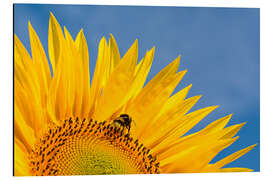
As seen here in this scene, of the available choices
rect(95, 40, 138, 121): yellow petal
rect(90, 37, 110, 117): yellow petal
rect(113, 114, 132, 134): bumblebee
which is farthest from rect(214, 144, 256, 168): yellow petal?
rect(90, 37, 110, 117): yellow petal

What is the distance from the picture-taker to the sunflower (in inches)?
91.4

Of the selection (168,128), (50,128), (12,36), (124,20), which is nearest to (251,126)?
(168,128)

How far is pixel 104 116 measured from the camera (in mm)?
2537

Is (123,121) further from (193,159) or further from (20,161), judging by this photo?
(20,161)

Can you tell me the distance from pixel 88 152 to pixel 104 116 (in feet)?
0.79

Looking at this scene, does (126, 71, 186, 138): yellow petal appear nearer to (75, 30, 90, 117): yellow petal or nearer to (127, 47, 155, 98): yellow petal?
(127, 47, 155, 98): yellow petal

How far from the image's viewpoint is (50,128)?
2.36m

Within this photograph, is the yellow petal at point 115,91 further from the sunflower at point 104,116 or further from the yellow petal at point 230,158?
the yellow petal at point 230,158

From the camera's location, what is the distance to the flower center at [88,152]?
2.33m

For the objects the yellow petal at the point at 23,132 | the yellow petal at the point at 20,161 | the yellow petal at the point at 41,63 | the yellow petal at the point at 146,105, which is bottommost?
the yellow petal at the point at 20,161

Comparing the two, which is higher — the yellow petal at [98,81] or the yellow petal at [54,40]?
the yellow petal at [54,40]

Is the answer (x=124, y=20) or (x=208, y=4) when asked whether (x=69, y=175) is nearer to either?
(x=124, y=20)

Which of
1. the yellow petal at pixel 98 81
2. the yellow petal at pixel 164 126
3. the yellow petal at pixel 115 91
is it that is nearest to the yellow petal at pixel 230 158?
the yellow petal at pixel 164 126
